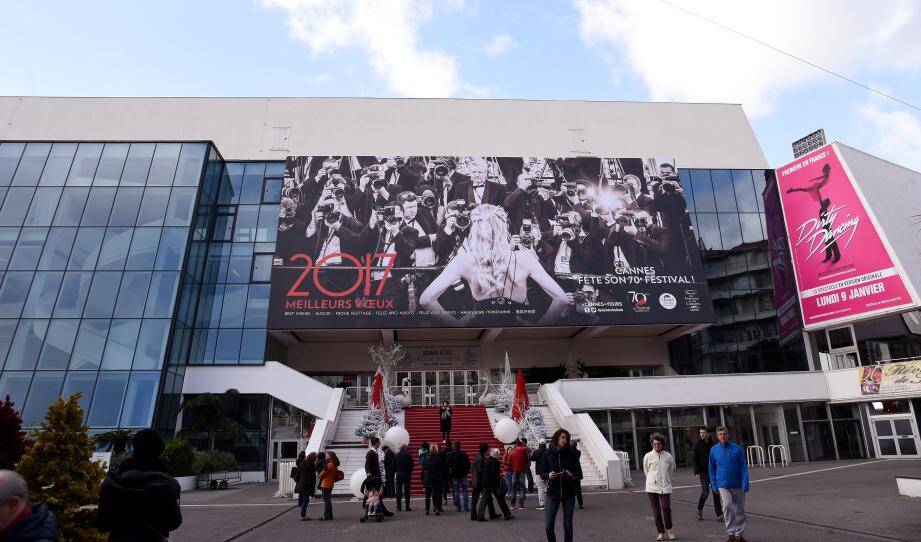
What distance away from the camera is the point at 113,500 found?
11.7ft

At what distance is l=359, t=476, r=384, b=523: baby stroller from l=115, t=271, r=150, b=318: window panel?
18.0 metres

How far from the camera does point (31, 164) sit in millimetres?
28781

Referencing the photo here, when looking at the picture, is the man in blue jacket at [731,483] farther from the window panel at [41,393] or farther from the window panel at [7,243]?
the window panel at [7,243]

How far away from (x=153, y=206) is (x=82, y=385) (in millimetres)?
9226

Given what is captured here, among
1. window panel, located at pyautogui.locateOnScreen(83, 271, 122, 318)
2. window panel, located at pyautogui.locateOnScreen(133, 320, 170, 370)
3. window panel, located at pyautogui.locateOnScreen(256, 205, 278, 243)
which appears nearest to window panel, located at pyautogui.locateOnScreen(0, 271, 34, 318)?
window panel, located at pyautogui.locateOnScreen(83, 271, 122, 318)

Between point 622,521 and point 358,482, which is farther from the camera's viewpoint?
point 358,482

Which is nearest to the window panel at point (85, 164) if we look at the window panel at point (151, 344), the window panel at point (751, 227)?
the window panel at point (151, 344)

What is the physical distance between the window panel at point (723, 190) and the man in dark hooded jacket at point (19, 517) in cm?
3446

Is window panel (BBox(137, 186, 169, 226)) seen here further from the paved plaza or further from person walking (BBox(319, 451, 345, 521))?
person walking (BBox(319, 451, 345, 521))

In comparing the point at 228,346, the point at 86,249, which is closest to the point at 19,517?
the point at 228,346

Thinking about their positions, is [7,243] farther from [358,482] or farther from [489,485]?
[489,485]

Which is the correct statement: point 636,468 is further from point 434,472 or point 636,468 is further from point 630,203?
point 434,472

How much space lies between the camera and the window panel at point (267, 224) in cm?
3012

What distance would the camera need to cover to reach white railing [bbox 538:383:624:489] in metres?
17.1
